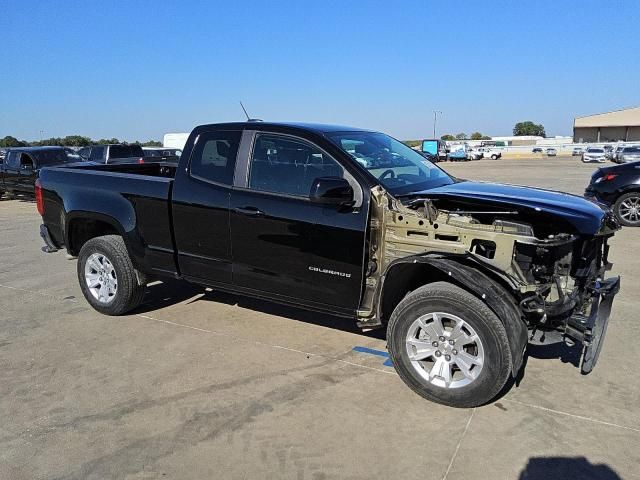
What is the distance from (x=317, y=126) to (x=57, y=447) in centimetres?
311

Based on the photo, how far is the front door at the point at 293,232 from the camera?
3932 mm

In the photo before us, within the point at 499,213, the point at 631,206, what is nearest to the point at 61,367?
the point at 499,213

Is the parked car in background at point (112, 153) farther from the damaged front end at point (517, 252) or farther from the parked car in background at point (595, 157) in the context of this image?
the parked car in background at point (595, 157)

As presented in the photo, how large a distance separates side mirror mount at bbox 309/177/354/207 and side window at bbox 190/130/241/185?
42.1 inches

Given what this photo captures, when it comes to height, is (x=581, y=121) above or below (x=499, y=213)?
above

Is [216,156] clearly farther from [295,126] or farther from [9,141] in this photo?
[9,141]

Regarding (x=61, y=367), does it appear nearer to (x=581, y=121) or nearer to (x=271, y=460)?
(x=271, y=460)

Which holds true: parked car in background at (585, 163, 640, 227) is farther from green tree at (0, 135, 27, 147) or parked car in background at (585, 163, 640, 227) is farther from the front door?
green tree at (0, 135, 27, 147)

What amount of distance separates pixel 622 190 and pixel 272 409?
954cm

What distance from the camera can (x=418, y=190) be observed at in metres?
4.28

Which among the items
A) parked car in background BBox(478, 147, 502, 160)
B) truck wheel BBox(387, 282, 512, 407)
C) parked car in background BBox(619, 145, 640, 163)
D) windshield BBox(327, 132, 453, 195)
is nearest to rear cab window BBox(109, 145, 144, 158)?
windshield BBox(327, 132, 453, 195)

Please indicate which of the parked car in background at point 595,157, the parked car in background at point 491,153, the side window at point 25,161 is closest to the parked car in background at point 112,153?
the side window at point 25,161

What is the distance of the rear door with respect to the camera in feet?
14.9

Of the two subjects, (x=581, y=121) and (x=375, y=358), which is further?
(x=581, y=121)
